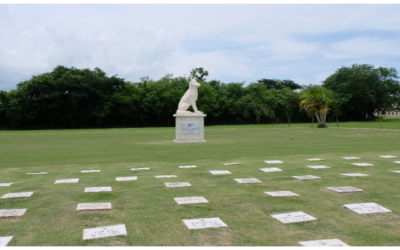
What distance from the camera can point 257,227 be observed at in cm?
389

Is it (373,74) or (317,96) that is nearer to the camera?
(317,96)

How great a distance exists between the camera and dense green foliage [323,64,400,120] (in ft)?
180

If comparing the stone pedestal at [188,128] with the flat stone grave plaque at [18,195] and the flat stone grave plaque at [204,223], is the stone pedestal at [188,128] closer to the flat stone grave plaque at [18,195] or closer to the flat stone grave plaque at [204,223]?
the flat stone grave plaque at [18,195]

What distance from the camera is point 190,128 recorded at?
1817cm

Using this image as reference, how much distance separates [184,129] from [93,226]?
14180mm

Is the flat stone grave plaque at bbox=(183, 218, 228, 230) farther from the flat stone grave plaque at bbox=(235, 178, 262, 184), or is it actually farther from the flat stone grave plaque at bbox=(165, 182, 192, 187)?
the flat stone grave plaque at bbox=(235, 178, 262, 184)

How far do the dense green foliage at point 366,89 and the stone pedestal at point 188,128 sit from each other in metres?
41.6

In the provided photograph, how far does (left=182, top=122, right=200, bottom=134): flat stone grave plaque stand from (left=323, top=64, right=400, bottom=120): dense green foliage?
41.6 meters

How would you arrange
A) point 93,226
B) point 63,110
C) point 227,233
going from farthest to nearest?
point 63,110 → point 93,226 → point 227,233

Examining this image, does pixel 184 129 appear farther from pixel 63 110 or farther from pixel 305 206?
pixel 63 110

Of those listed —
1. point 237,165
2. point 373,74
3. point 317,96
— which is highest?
point 373,74

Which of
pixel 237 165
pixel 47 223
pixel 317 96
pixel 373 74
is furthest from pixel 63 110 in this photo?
pixel 373 74

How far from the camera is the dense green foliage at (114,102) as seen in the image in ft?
140

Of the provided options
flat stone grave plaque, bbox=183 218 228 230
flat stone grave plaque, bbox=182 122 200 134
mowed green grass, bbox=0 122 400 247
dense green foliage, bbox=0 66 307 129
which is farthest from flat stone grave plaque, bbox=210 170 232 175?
dense green foliage, bbox=0 66 307 129
